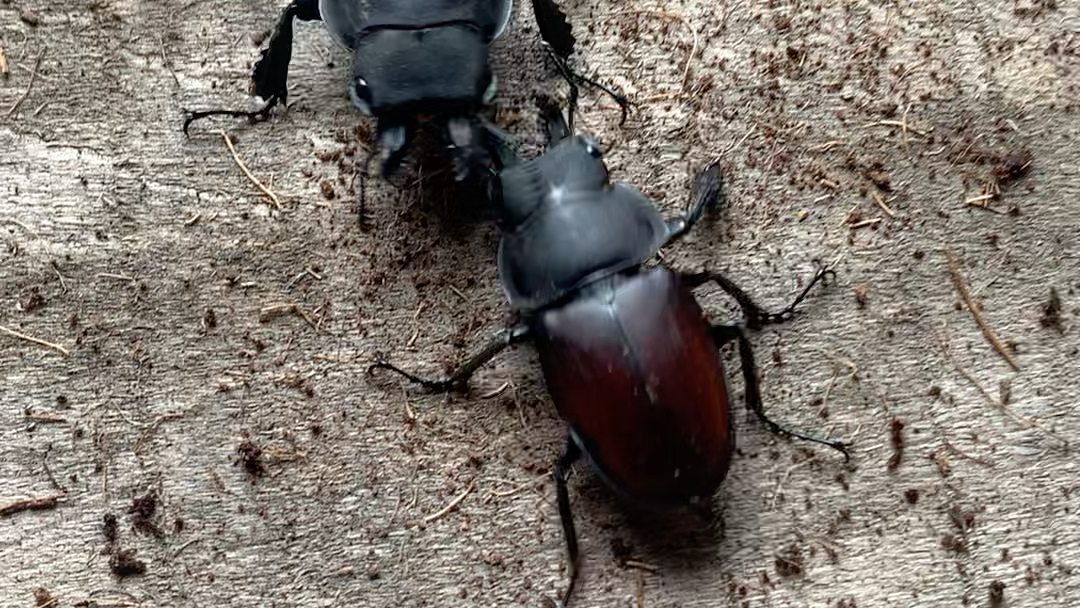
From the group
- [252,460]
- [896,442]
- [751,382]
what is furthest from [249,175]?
[896,442]

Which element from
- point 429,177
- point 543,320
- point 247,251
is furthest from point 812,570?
point 247,251

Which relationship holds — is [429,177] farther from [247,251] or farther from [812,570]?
[812,570]

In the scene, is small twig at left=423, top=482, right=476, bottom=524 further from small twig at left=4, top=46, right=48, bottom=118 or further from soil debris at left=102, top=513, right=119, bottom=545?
small twig at left=4, top=46, right=48, bottom=118

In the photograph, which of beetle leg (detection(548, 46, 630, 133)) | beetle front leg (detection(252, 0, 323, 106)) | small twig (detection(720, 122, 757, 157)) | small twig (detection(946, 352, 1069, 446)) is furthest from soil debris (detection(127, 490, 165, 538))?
small twig (detection(946, 352, 1069, 446))

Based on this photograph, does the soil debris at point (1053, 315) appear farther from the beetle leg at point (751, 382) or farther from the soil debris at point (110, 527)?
the soil debris at point (110, 527)

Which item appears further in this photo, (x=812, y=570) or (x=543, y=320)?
(x=812, y=570)

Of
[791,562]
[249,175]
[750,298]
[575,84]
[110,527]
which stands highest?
[575,84]

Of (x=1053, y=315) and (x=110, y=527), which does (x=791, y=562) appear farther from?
(x=110, y=527)
